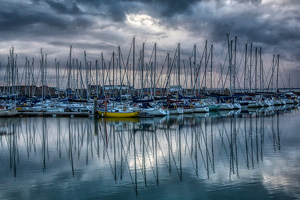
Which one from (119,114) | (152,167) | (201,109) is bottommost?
(152,167)

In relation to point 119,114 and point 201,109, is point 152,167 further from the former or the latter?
point 201,109

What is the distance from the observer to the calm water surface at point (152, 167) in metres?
11.2

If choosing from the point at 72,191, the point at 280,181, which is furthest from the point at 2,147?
the point at 280,181

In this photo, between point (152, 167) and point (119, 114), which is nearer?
point (152, 167)

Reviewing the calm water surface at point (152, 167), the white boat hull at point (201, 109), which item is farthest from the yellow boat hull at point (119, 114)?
the calm water surface at point (152, 167)

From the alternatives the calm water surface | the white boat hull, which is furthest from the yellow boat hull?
the calm water surface

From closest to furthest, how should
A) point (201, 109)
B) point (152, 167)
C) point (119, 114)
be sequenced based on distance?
1. point (152, 167)
2. point (119, 114)
3. point (201, 109)

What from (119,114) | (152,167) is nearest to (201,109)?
(119,114)

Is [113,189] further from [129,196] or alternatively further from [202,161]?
[202,161]

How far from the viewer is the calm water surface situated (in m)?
11.2

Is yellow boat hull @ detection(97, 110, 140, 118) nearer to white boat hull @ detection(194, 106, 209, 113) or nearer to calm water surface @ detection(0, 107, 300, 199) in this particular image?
white boat hull @ detection(194, 106, 209, 113)

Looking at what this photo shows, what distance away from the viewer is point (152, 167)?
14578mm

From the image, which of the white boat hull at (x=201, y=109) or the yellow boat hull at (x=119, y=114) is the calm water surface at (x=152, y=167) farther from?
the white boat hull at (x=201, y=109)

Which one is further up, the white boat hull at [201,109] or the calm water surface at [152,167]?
the white boat hull at [201,109]
